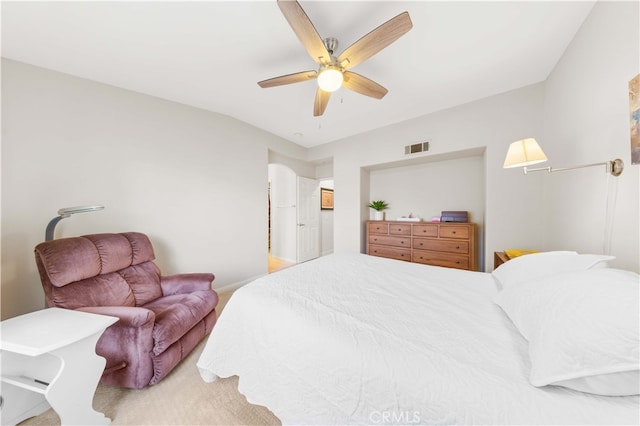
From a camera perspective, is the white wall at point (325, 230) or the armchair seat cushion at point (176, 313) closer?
the armchair seat cushion at point (176, 313)

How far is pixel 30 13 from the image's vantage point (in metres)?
1.39

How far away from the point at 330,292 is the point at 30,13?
2.82 meters

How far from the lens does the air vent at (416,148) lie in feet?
9.99

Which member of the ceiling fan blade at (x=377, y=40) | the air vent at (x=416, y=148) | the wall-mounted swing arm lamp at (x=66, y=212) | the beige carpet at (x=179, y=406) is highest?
the ceiling fan blade at (x=377, y=40)

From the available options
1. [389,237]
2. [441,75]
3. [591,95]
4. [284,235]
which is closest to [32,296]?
[284,235]

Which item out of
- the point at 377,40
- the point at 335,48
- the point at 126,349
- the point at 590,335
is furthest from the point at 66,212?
the point at 590,335

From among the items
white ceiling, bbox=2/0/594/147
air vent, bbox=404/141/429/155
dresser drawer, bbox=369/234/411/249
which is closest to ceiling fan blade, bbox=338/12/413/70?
white ceiling, bbox=2/0/594/147

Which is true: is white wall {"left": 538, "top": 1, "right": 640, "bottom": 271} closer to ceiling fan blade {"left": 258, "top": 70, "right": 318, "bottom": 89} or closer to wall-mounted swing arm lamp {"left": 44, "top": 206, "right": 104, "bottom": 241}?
ceiling fan blade {"left": 258, "top": 70, "right": 318, "bottom": 89}

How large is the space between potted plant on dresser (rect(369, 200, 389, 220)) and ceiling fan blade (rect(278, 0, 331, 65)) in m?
2.74

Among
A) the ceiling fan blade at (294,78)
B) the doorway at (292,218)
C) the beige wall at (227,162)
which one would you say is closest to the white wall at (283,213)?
the doorway at (292,218)

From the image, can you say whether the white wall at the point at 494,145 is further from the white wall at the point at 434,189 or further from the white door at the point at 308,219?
the white door at the point at 308,219

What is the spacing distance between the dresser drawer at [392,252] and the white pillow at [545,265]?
202 centimetres

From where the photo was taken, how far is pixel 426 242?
125 inches

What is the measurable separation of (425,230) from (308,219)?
2.53 meters
